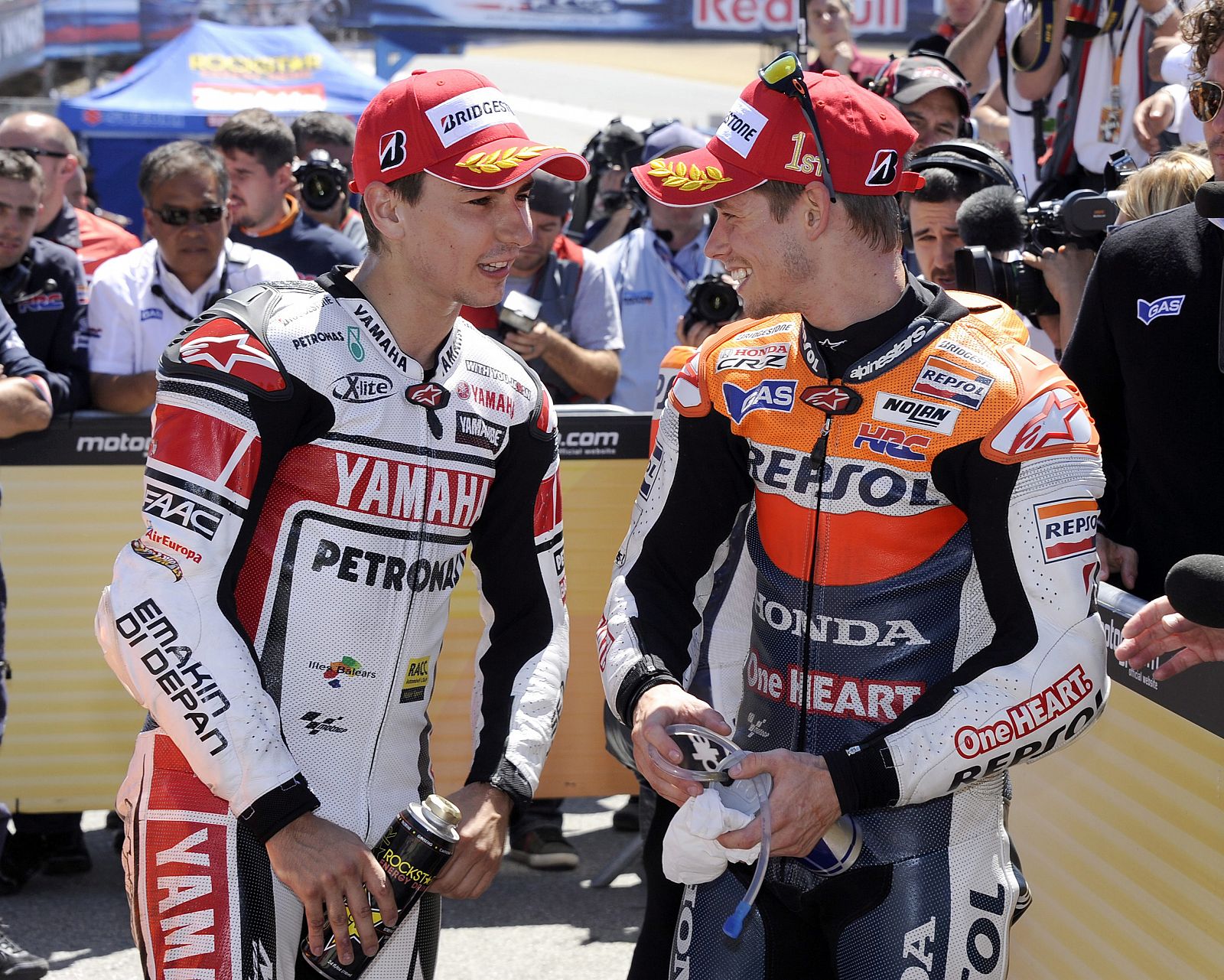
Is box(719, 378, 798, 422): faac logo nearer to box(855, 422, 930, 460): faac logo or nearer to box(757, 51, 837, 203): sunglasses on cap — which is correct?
box(855, 422, 930, 460): faac logo

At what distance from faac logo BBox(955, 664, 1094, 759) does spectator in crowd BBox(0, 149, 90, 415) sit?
13.0ft

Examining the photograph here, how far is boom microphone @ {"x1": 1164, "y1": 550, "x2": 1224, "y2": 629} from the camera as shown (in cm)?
246

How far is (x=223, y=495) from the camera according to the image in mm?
A: 2500

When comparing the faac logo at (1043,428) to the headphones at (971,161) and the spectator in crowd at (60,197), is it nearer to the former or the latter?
the headphones at (971,161)


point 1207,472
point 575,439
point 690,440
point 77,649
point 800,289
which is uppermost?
point 800,289

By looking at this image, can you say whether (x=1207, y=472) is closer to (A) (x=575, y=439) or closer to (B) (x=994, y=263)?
(B) (x=994, y=263)

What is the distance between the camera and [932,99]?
5570mm

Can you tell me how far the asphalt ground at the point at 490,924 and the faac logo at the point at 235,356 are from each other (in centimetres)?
273

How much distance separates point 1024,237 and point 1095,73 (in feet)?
6.42

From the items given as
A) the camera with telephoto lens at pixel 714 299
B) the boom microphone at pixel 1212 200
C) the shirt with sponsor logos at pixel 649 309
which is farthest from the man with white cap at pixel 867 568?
the shirt with sponsor logos at pixel 649 309

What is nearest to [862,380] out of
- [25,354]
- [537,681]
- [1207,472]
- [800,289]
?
[800,289]

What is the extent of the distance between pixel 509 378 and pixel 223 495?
2.11 ft

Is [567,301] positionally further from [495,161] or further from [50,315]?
[495,161]

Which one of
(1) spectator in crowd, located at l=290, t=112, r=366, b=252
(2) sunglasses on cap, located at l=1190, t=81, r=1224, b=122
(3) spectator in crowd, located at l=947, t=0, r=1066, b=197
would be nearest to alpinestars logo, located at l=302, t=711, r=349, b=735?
(2) sunglasses on cap, located at l=1190, t=81, r=1224, b=122
